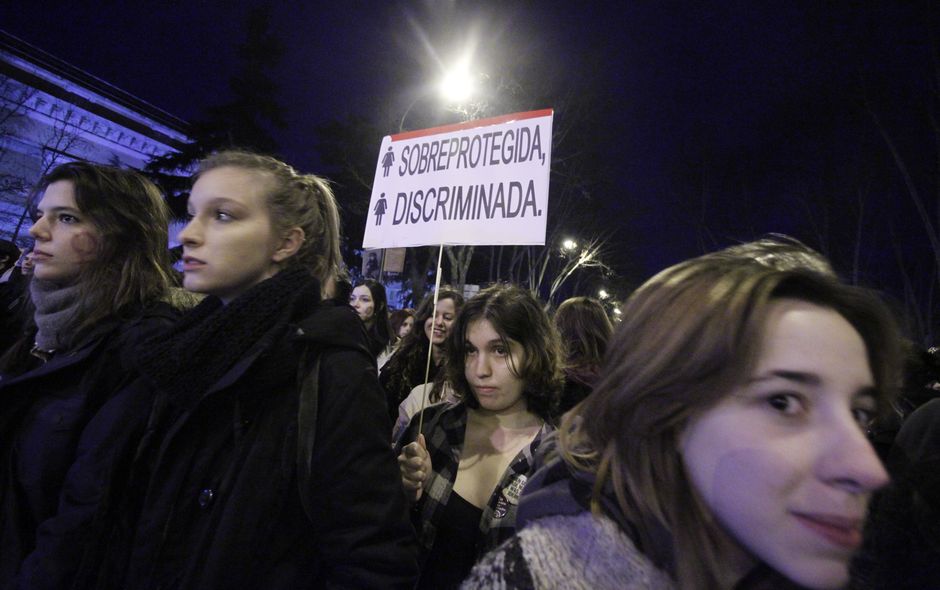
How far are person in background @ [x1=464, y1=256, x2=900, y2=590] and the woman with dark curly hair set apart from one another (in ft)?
3.88

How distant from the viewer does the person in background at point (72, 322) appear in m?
1.80

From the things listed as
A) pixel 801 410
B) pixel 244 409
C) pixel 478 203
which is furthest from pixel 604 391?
pixel 478 203

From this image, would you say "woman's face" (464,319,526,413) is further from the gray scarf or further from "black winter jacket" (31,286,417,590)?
the gray scarf

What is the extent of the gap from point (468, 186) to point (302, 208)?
147 centimetres

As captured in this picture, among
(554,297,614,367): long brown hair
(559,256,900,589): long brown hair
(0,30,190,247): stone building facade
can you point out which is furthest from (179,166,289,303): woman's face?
(0,30,190,247): stone building facade

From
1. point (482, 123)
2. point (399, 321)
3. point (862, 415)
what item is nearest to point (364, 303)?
point (399, 321)

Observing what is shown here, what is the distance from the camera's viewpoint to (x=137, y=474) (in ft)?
5.17

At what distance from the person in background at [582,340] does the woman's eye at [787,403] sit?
234 cm

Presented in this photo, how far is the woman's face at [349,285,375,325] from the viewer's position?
19.2 ft

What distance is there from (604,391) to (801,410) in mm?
402

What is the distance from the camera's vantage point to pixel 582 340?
374cm

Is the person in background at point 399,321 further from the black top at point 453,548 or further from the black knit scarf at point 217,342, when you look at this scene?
the black knit scarf at point 217,342

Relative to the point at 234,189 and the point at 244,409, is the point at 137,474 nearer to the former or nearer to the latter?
the point at 244,409

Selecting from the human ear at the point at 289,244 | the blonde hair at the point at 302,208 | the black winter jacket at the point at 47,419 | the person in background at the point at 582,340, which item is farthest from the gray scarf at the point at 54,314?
the person in background at the point at 582,340
